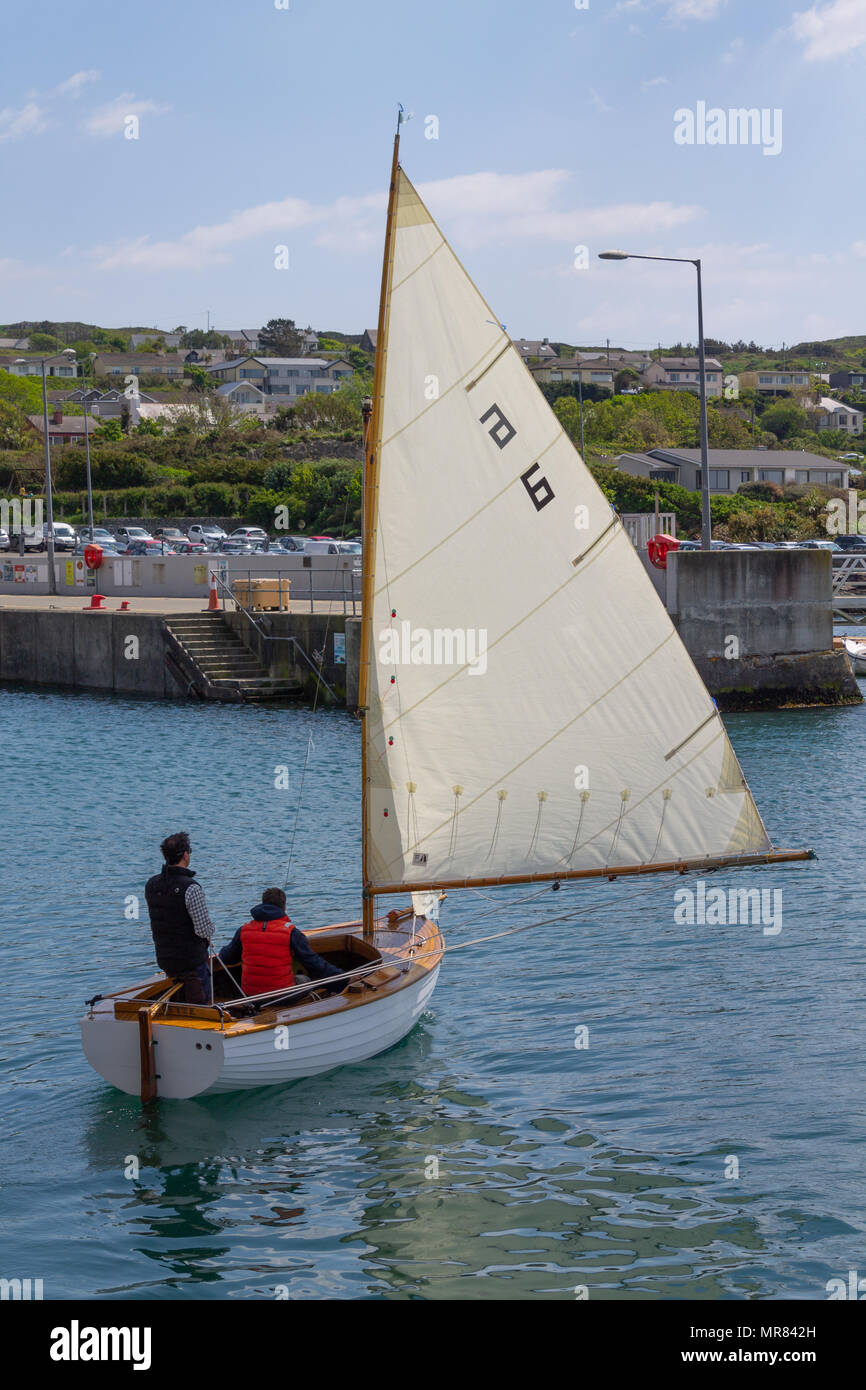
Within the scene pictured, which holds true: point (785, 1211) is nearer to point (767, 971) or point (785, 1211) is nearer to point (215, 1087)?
point (215, 1087)

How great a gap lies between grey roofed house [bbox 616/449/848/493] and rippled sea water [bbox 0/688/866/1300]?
83061 millimetres

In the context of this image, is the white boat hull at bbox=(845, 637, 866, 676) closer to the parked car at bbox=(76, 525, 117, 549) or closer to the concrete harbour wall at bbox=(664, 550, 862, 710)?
the concrete harbour wall at bbox=(664, 550, 862, 710)

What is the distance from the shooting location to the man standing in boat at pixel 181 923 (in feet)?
38.4

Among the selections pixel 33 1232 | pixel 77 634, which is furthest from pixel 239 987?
pixel 77 634

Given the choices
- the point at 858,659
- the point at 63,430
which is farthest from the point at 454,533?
the point at 63,430

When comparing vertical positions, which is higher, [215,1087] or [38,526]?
[38,526]

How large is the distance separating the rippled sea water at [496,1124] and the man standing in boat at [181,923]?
3.58ft

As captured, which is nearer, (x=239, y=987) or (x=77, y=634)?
(x=239, y=987)

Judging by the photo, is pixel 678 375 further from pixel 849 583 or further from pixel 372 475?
pixel 372 475

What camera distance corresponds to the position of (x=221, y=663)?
137 feet

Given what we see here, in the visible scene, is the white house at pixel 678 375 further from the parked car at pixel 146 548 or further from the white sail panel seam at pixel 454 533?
the white sail panel seam at pixel 454 533

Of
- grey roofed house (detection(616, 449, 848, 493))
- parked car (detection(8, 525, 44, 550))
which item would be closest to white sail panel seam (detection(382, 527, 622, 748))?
parked car (detection(8, 525, 44, 550))

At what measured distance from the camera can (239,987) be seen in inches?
492

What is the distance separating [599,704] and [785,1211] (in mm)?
4489
